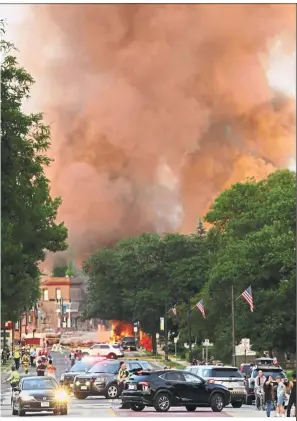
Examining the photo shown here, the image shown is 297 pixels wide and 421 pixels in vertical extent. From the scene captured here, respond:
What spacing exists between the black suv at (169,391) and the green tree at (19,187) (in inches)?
454

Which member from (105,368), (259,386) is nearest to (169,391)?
(259,386)

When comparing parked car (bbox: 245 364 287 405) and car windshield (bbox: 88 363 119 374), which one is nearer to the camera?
parked car (bbox: 245 364 287 405)

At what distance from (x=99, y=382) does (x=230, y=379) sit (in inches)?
295

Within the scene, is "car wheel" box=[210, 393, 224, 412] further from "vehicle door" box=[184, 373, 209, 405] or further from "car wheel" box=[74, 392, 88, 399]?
"car wheel" box=[74, 392, 88, 399]

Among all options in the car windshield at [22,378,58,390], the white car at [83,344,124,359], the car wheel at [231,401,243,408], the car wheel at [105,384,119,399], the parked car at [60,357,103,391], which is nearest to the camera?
the car windshield at [22,378,58,390]

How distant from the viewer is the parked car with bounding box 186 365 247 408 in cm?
5137

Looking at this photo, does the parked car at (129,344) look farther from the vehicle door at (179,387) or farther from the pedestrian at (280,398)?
the pedestrian at (280,398)

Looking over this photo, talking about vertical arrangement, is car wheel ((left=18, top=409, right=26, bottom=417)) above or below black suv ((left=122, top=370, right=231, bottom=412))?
below

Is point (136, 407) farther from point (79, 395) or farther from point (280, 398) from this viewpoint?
point (79, 395)

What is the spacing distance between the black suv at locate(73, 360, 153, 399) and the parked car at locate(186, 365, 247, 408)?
14.2 ft

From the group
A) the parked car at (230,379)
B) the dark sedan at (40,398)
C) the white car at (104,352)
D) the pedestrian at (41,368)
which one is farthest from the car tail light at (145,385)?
the white car at (104,352)

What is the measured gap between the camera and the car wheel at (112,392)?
55.7 m

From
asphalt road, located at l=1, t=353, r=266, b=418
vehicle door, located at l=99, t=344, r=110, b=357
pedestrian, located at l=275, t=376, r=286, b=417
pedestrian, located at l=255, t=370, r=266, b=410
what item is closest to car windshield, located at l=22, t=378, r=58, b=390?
asphalt road, located at l=1, t=353, r=266, b=418

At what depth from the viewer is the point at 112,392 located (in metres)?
55.8
